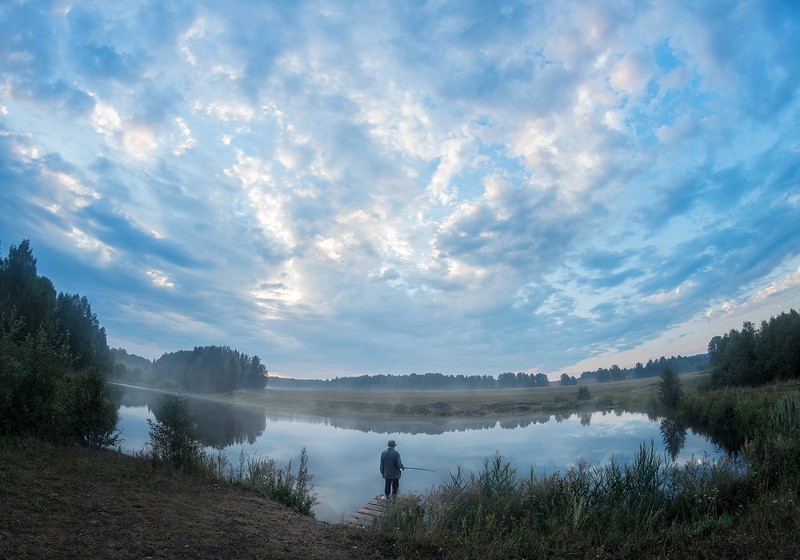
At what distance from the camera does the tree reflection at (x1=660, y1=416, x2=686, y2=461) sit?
3191 cm

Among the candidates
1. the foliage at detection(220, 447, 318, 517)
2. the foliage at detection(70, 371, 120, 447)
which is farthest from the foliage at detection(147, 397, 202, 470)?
the foliage at detection(70, 371, 120, 447)

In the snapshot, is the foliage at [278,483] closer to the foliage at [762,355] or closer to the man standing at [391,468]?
the man standing at [391,468]

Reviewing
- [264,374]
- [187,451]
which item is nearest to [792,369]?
[187,451]

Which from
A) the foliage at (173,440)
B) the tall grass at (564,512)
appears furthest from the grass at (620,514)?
the foliage at (173,440)

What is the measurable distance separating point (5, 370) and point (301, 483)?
11109 mm

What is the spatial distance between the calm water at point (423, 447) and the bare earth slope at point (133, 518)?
16.8 feet

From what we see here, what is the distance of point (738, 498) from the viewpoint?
11.7 m

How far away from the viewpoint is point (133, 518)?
9.41m

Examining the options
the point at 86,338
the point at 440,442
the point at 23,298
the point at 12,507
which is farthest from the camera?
the point at 86,338

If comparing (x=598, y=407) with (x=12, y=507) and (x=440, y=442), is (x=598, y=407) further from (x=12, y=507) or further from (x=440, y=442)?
(x=12, y=507)

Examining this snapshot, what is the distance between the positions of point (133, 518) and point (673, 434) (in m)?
43.1

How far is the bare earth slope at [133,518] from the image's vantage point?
7.74 m

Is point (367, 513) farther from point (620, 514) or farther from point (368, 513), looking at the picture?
point (620, 514)

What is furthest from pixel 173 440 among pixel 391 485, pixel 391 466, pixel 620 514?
pixel 620 514
